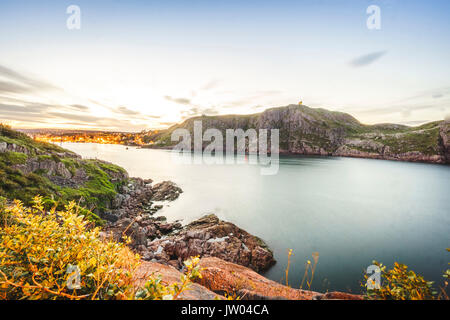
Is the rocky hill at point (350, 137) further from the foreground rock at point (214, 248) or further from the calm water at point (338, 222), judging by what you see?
the foreground rock at point (214, 248)

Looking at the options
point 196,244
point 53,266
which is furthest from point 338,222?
point 53,266

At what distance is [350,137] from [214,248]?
513 feet

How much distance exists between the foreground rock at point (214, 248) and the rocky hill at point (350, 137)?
121584 millimetres

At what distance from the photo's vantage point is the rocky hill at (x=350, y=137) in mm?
88562

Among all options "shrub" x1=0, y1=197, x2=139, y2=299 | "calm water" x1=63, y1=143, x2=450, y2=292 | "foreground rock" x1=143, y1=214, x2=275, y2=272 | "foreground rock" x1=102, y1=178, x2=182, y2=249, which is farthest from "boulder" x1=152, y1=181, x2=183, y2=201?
"shrub" x1=0, y1=197, x2=139, y2=299

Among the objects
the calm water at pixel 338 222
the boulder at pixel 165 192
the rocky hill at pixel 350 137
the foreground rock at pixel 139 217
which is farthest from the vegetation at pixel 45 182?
the rocky hill at pixel 350 137

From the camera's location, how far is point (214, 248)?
13.0m

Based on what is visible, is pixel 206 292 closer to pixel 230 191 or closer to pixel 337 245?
pixel 337 245

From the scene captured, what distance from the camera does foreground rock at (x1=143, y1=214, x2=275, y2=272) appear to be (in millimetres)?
12594

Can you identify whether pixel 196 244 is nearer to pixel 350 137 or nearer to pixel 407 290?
pixel 407 290
